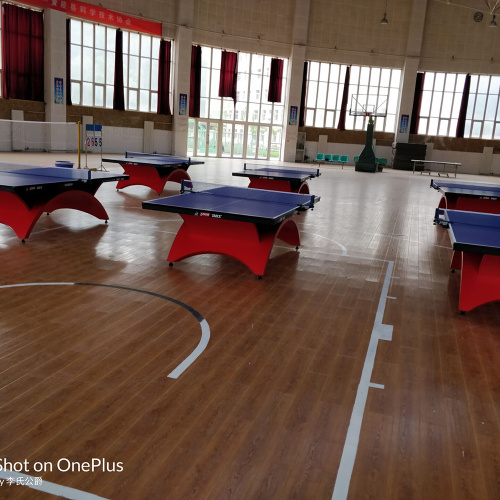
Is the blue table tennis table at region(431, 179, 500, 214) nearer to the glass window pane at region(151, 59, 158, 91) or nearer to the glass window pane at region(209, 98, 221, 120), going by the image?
the glass window pane at region(151, 59, 158, 91)

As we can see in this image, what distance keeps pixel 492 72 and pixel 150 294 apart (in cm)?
3445

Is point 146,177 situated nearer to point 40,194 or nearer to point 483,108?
point 40,194

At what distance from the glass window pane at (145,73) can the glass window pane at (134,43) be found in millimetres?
597

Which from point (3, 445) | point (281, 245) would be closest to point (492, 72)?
point (281, 245)

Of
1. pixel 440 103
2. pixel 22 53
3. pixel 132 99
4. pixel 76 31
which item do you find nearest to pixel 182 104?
pixel 132 99

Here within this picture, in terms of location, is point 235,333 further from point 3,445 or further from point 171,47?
point 171,47

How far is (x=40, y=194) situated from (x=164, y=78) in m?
24.6

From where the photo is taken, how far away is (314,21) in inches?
1305

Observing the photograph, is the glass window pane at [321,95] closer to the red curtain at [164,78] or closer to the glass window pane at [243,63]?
the glass window pane at [243,63]

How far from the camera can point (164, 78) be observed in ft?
99.7

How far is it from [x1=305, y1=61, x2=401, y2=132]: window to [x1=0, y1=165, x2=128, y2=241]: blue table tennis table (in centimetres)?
2812

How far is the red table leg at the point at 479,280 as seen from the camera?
5531 mm

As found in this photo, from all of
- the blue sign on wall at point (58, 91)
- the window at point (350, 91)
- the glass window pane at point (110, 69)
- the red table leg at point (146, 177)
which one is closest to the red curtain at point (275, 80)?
the window at point (350, 91)

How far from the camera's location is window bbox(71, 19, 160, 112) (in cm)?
2759
